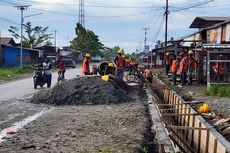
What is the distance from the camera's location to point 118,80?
20.2 metres

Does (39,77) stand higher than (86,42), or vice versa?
(86,42)

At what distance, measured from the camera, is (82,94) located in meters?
16.7

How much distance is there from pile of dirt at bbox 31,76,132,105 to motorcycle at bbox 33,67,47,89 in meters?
6.34

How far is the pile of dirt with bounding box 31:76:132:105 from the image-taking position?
1639 cm

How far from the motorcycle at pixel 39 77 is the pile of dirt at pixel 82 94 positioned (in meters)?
6.34

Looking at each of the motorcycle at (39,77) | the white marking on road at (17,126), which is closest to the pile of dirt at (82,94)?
the white marking on road at (17,126)

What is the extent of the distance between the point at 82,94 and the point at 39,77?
7.61 m

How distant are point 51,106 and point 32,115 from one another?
2.50 metres

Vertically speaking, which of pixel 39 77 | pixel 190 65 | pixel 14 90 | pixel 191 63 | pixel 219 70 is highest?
pixel 191 63

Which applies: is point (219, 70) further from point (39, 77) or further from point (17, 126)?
point (17, 126)

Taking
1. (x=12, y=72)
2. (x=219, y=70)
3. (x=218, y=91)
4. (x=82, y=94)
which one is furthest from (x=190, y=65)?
(x=12, y=72)

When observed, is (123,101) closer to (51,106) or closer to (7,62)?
(51,106)

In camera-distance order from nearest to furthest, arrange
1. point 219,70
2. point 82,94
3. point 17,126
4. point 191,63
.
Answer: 1. point 17,126
2. point 82,94
3. point 219,70
4. point 191,63

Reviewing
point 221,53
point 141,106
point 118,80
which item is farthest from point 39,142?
point 221,53
